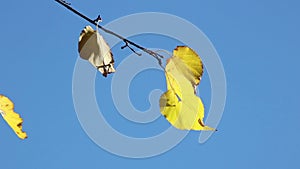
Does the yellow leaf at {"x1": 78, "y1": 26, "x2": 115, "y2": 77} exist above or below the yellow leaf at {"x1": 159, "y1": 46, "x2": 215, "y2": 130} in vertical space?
above

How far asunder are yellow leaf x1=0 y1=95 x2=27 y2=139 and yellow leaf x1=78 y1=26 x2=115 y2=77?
10 cm

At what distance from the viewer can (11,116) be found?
1.50 feet

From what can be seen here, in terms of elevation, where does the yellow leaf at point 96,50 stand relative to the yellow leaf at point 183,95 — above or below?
above

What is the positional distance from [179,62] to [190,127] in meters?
0.07

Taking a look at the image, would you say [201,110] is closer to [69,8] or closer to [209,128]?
[209,128]

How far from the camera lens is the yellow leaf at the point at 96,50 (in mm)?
410

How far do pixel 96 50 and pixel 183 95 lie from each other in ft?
0.28

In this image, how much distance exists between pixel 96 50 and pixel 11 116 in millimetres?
113

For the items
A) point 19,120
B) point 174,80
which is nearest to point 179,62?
point 174,80

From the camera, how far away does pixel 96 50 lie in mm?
416

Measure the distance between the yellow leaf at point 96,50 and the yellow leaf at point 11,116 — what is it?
96 mm

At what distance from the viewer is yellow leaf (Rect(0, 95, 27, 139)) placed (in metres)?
0.45

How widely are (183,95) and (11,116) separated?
0.55 feet

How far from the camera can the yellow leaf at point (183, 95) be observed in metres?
0.40
